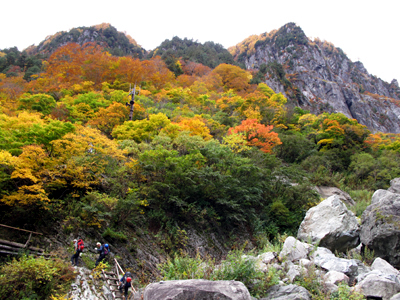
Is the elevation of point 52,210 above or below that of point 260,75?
below

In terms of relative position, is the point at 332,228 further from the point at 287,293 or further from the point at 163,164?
the point at 163,164

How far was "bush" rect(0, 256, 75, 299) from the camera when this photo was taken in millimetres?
6820

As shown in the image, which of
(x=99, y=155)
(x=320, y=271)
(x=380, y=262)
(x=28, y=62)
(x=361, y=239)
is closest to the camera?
(x=320, y=271)

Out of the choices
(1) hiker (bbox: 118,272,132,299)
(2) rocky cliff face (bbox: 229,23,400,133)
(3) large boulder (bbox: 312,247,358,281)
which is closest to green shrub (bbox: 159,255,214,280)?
(1) hiker (bbox: 118,272,132,299)

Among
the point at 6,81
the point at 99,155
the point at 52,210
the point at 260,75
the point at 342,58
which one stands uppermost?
the point at 342,58

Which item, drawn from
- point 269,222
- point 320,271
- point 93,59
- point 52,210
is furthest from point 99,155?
point 93,59

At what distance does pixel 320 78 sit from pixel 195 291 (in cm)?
10040

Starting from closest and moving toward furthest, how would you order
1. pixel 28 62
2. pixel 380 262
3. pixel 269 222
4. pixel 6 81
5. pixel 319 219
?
pixel 380 262, pixel 319 219, pixel 269 222, pixel 6 81, pixel 28 62

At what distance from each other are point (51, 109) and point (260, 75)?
50.1 meters

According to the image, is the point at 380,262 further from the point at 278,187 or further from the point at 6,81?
the point at 6,81

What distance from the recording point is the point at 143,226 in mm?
13711

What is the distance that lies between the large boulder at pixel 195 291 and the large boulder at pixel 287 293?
1239mm

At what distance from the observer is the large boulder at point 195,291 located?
14.3ft

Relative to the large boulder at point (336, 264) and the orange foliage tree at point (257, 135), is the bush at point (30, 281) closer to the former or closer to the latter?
the large boulder at point (336, 264)
